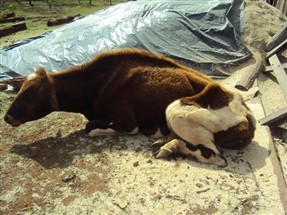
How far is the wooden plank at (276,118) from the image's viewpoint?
554 cm

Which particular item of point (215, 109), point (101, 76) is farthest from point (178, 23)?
point (215, 109)

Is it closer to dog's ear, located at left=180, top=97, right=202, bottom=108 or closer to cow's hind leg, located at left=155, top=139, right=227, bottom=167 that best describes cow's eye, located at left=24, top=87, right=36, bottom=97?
cow's hind leg, located at left=155, top=139, right=227, bottom=167

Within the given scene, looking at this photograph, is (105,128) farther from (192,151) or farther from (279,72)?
(279,72)

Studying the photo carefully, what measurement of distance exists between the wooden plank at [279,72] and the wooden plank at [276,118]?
0.99 meters

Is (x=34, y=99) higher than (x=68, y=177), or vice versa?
(x=34, y=99)

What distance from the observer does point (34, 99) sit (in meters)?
5.29

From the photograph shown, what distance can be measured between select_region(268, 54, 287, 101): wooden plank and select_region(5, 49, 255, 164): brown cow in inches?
90.7

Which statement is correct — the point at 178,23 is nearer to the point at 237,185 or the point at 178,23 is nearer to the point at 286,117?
the point at 286,117

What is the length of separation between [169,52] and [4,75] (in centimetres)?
370

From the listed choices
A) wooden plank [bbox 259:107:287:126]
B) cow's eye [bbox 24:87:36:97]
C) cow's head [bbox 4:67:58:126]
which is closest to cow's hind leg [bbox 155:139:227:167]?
wooden plank [bbox 259:107:287:126]

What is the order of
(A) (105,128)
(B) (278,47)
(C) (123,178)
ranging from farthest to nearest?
1. (B) (278,47)
2. (A) (105,128)
3. (C) (123,178)

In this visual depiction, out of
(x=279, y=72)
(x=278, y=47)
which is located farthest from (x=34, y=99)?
(x=278, y=47)

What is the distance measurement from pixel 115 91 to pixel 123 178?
136 cm

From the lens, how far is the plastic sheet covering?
7.81 meters
